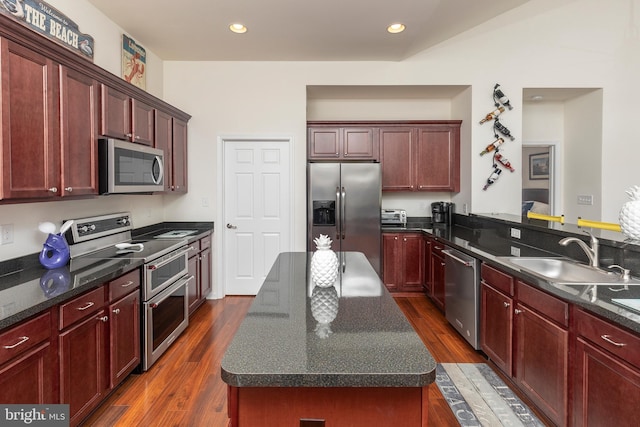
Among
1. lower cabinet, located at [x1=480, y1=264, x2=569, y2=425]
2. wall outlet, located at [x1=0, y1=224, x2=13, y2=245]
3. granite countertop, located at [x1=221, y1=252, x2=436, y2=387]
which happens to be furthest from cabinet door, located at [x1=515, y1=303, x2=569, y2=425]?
wall outlet, located at [x1=0, y1=224, x2=13, y2=245]

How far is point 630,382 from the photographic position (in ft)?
4.48

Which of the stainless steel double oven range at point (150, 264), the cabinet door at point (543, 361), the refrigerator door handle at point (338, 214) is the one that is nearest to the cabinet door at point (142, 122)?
the stainless steel double oven range at point (150, 264)

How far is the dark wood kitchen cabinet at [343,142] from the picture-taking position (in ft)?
15.0

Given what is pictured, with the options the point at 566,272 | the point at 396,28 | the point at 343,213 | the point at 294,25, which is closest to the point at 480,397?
the point at 566,272

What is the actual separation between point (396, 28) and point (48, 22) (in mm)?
2907

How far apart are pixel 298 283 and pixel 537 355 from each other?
1.48m

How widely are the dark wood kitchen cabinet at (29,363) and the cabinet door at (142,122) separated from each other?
5.93 ft

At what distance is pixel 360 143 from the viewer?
4.58 m

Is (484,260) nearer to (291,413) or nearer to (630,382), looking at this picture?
(630,382)

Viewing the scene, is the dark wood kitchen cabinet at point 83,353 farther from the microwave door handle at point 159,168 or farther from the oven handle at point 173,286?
the microwave door handle at point 159,168

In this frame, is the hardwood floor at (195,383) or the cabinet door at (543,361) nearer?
the cabinet door at (543,361)

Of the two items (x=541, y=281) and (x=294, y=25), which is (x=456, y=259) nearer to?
(x=541, y=281)

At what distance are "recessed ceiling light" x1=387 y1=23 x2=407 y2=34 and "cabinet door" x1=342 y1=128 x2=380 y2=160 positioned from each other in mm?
1315

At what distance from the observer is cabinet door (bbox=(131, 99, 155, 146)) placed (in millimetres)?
2916
